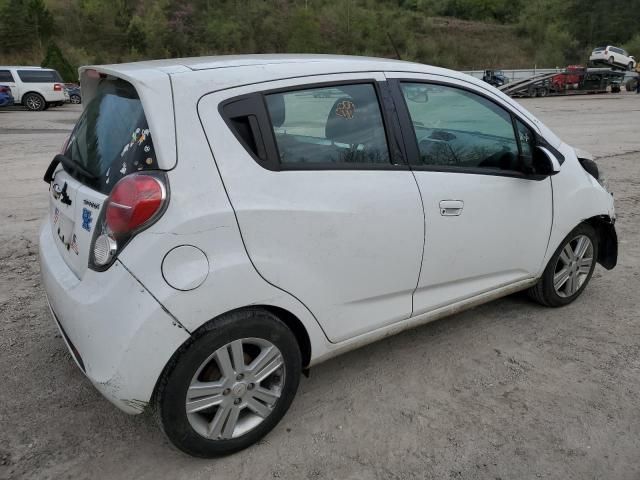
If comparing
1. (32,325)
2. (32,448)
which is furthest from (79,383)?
(32,325)

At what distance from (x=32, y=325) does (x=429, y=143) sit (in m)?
2.76

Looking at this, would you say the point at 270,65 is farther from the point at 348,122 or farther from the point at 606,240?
the point at 606,240

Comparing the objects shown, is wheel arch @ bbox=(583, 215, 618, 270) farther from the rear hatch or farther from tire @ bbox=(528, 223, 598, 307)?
the rear hatch

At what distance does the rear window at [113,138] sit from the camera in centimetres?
215

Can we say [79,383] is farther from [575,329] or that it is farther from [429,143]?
[575,329]

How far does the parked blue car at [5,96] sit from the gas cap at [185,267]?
70.8 feet

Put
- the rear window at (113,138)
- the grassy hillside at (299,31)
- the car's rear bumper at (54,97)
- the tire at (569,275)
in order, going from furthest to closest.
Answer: the grassy hillside at (299,31), the car's rear bumper at (54,97), the tire at (569,275), the rear window at (113,138)

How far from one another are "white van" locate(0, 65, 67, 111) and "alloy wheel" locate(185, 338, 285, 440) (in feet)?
73.7

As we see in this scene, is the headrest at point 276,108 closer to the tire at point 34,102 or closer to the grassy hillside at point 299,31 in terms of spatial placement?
the tire at point 34,102

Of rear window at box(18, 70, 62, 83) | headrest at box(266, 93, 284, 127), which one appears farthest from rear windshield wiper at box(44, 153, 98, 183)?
rear window at box(18, 70, 62, 83)

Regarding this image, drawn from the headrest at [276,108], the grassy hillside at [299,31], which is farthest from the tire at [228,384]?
the grassy hillside at [299,31]

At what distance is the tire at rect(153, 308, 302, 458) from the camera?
7.11ft

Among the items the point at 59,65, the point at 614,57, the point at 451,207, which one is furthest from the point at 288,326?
the point at 614,57

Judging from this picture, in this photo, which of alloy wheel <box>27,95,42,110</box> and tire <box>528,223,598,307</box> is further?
alloy wheel <box>27,95,42,110</box>
